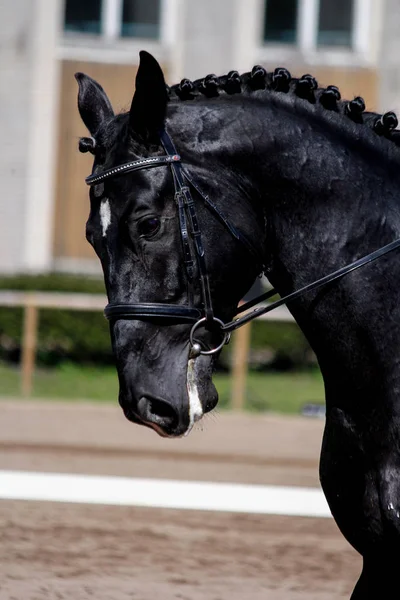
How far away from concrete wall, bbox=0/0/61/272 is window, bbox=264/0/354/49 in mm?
3326

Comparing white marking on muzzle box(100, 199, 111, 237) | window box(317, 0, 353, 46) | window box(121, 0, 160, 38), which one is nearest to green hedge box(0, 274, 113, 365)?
window box(121, 0, 160, 38)

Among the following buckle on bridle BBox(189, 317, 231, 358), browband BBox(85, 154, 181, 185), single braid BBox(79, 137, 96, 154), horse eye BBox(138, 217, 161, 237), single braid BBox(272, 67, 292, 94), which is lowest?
buckle on bridle BBox(189, 317, 231, 358)

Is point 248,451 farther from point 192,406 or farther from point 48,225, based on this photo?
point 48,225

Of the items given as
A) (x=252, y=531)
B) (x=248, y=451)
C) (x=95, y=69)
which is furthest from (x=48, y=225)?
(x=252, y=531)

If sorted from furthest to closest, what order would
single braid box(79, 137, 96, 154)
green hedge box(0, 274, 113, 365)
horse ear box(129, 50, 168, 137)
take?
green hedge box(0, 274, 113, 365) → single braid box(79, 137, 96, 154) → horse ear box(129, 50, 168, 137)

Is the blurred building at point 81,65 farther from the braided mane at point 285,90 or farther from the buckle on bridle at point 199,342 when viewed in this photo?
the buckle on bridle at point 199,342

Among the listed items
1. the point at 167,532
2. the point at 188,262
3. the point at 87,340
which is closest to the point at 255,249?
the point at 188,262

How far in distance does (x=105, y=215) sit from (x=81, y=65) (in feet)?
45.1

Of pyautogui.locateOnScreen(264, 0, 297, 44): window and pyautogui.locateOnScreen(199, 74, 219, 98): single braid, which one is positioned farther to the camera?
pyautogui.locateOnScreen(264, 0, 297, 44): window

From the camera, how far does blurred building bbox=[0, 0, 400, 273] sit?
1587 cm

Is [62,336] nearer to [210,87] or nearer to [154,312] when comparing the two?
[210,87]

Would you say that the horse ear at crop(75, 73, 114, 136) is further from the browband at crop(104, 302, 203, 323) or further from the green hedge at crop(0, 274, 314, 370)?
the green hedge at crop(0, 274, 314, 370)

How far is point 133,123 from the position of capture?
3018 millimetres

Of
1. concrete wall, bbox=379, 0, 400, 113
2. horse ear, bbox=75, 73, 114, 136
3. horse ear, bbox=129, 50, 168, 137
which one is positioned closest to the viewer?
horse ear, bbox=129, 50, 168, 137
